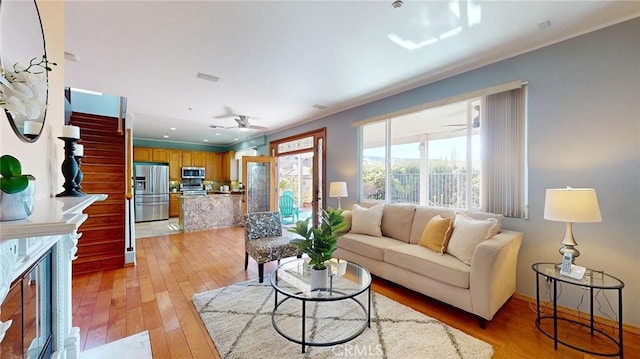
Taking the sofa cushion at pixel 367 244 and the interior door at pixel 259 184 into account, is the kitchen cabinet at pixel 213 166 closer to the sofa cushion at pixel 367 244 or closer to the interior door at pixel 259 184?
the interior door at pixel 259 184

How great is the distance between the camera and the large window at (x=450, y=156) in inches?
107

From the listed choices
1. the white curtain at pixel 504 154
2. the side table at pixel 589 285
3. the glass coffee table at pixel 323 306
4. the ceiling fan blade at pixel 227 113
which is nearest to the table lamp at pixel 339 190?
the glass coffee table at pixel 323 306

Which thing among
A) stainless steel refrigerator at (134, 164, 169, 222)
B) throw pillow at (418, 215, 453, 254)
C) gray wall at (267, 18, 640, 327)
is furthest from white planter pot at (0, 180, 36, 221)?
stainless steel refrigerator at (134, 164, 169, 222)

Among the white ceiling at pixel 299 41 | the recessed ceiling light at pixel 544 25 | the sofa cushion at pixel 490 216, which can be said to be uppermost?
the recessed ceiling light at pixel 544 25

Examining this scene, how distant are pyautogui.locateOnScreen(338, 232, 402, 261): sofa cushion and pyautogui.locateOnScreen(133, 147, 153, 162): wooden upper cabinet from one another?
293 inches

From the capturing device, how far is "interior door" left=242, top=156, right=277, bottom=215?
6430 mm

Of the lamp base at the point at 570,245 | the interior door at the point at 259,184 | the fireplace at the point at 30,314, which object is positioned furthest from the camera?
the interior door at the point at 259,184

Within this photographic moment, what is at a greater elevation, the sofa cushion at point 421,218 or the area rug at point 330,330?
the sofa cushion at point 421,218

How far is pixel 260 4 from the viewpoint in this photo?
1.90m

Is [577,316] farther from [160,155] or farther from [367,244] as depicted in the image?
[160,155]

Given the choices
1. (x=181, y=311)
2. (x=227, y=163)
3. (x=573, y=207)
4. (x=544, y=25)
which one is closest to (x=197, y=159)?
(x=227, y=163)

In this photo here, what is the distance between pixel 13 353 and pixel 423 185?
3749 millimetres

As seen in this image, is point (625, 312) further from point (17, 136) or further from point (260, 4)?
point (17, 136)

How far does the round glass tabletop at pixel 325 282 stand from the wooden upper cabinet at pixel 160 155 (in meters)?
7.63
